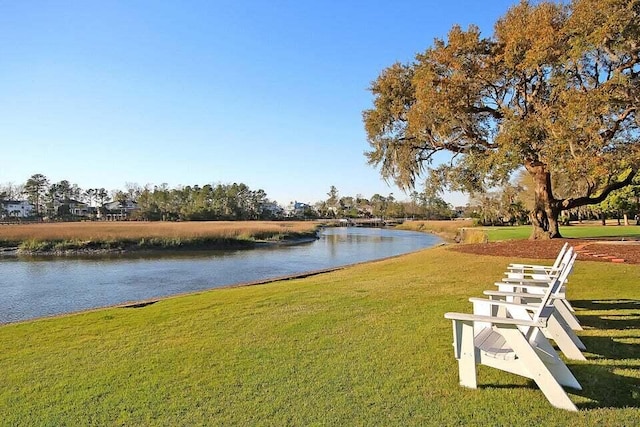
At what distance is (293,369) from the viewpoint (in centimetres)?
412

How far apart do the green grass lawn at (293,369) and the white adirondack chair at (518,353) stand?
13cm

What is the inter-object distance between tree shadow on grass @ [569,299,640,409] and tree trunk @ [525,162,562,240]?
12.2 metres

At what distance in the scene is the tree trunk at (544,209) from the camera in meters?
17.5

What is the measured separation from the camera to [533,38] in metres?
13.7

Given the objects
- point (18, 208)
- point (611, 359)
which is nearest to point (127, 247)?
point (611, 359)

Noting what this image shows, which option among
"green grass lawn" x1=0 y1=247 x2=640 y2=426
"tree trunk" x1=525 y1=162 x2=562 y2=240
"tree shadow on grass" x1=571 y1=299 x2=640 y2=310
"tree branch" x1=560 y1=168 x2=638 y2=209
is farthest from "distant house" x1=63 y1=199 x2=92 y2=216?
"tree shadow on grass" x1=571 y1=299 x2=640 y2=310

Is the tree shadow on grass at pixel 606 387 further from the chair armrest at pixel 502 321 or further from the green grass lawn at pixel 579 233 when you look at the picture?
the green grass lawn at pixel 579 233

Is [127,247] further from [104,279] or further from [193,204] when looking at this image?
[193,204]

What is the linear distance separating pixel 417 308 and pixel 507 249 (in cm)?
1000

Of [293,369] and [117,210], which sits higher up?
[117,210]

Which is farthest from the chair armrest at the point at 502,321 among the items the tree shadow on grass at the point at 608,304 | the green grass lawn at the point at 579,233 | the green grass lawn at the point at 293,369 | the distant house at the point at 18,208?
the distant house at the point at 18,208

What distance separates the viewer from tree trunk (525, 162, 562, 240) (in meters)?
17.5

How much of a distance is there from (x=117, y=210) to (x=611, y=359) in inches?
4297

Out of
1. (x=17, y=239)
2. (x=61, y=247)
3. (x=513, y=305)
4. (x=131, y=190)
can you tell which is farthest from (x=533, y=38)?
(x=131, y=190)
